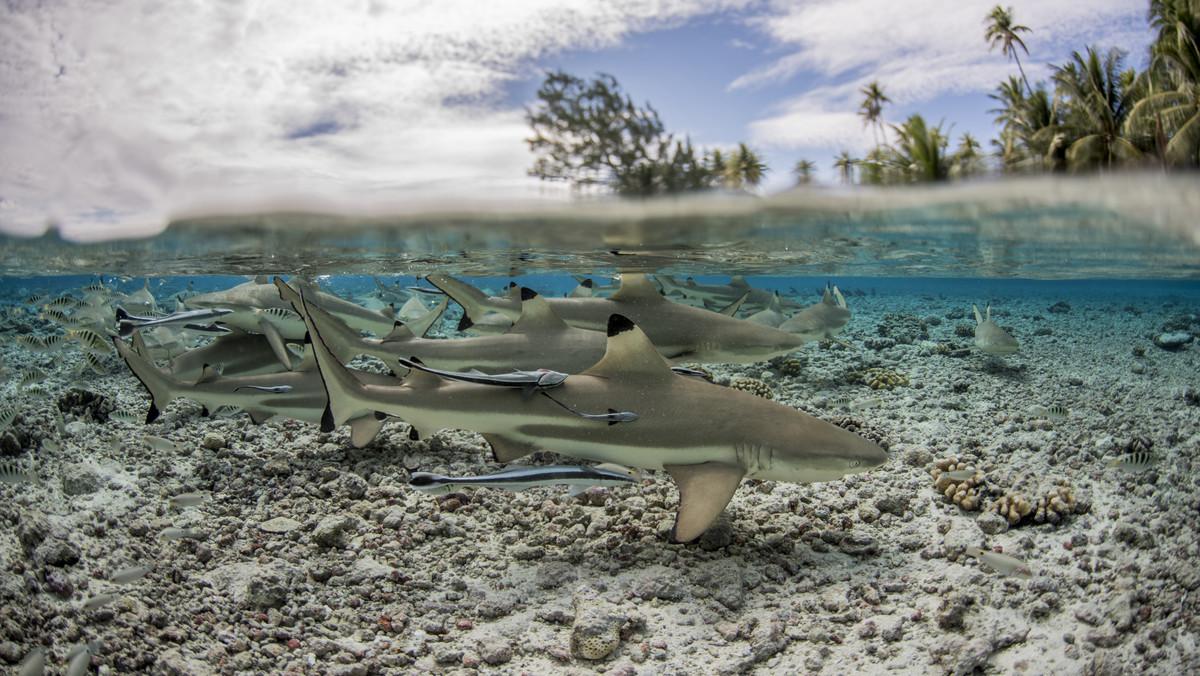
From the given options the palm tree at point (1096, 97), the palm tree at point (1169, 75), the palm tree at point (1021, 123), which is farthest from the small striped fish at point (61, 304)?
the palm tree at point (1096, 97)

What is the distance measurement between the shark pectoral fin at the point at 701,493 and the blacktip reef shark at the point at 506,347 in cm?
222

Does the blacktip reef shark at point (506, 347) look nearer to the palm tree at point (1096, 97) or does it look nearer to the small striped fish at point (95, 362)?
the small striped fish at point (95, 362)

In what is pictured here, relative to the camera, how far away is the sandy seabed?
3754 mm

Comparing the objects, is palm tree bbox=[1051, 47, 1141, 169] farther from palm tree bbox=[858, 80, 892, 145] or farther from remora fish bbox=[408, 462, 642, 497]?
remora fish bbox=[408, 462, 642, 497]

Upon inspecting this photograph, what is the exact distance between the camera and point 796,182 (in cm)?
696

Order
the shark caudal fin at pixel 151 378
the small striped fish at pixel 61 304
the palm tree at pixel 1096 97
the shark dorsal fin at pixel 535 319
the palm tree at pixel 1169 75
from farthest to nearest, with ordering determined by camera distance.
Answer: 1. the palm tree at pixel 1096 97
2. the palm tree at pixel 1169 75
3. the small striped fish at pixel 61 304
4. the shark dorsal fin at pixel 535 319
5. the shark caudal fin at pixel 151 378

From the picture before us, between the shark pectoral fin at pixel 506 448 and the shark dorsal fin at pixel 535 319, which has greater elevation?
the shark dorsal fin at pixel 535 319

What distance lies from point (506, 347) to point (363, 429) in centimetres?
178

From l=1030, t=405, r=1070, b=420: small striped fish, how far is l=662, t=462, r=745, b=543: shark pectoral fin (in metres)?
5.72

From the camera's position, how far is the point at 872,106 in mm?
6672

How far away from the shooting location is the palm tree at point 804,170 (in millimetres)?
6562

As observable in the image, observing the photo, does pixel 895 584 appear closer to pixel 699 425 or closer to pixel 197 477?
pixel 699 425

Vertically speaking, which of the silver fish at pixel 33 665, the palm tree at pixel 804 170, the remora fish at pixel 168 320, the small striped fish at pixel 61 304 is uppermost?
the palm tree at pixel 804 170

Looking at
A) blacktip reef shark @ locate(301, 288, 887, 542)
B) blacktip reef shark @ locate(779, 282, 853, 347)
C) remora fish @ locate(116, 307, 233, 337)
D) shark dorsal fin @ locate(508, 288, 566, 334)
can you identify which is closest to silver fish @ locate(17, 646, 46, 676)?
blacktip reef shark @ locate(301, 288, 887, 542)
